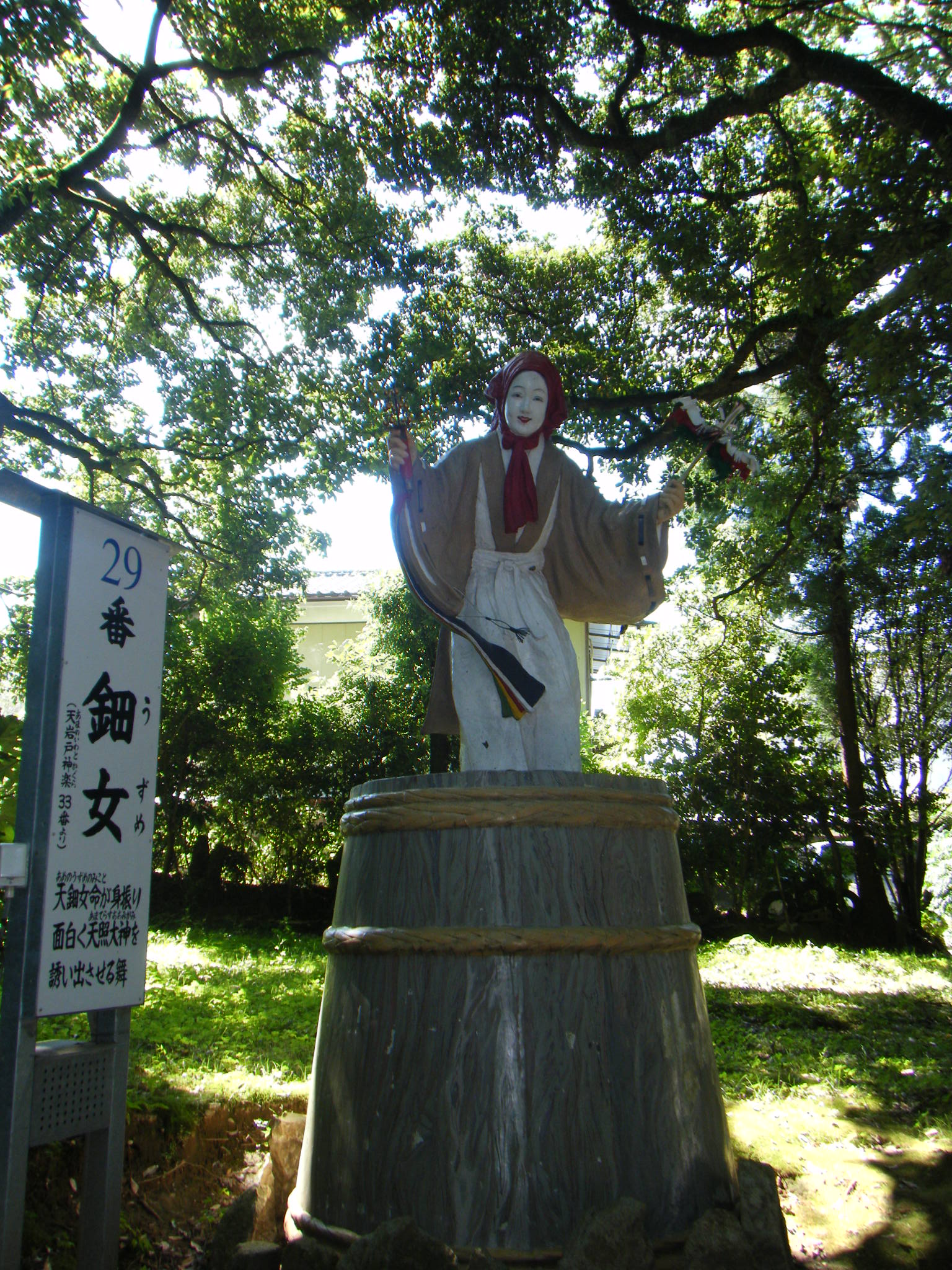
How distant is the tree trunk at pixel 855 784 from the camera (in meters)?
11.9

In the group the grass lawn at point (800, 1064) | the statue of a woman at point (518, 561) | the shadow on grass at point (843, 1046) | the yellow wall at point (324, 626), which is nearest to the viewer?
the grass lawn at point (800, 1064)

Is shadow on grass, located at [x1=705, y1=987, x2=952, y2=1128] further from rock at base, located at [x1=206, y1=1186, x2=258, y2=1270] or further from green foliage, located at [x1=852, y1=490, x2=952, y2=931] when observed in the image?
green foliage, located at [x1=852, y1=490, x2=952, y2=931]

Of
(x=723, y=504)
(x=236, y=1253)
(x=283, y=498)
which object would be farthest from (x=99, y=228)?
(x=236, y=1253)

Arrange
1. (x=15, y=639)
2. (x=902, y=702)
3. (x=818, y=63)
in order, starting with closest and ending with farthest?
(x=818, y=63) < (x=15, y=639) < (x=902, y=702)

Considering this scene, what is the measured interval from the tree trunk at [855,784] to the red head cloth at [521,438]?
9.21 metres

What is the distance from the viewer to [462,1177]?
2.32m

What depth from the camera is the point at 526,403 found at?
3.65 meters

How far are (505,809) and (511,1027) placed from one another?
0.57 m

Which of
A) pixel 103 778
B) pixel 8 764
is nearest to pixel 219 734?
pixel 8 764

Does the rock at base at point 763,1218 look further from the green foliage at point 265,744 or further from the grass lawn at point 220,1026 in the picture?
the green foliage at point 265,744

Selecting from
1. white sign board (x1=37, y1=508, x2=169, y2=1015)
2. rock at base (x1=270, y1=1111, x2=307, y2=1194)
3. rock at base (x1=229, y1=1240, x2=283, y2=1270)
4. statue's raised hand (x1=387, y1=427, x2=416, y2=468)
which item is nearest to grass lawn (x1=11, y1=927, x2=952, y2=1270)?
rock at base (x1=270, y1=1111, x2=307, y2=1194)

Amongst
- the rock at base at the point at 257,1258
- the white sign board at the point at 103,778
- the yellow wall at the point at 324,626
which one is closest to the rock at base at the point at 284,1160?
the rock at base at the point at 257,1258

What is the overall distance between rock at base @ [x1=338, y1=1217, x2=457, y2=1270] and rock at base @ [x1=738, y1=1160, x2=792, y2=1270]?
74cm

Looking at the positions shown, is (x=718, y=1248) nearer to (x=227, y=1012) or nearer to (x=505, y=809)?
(x=505, y=809)
